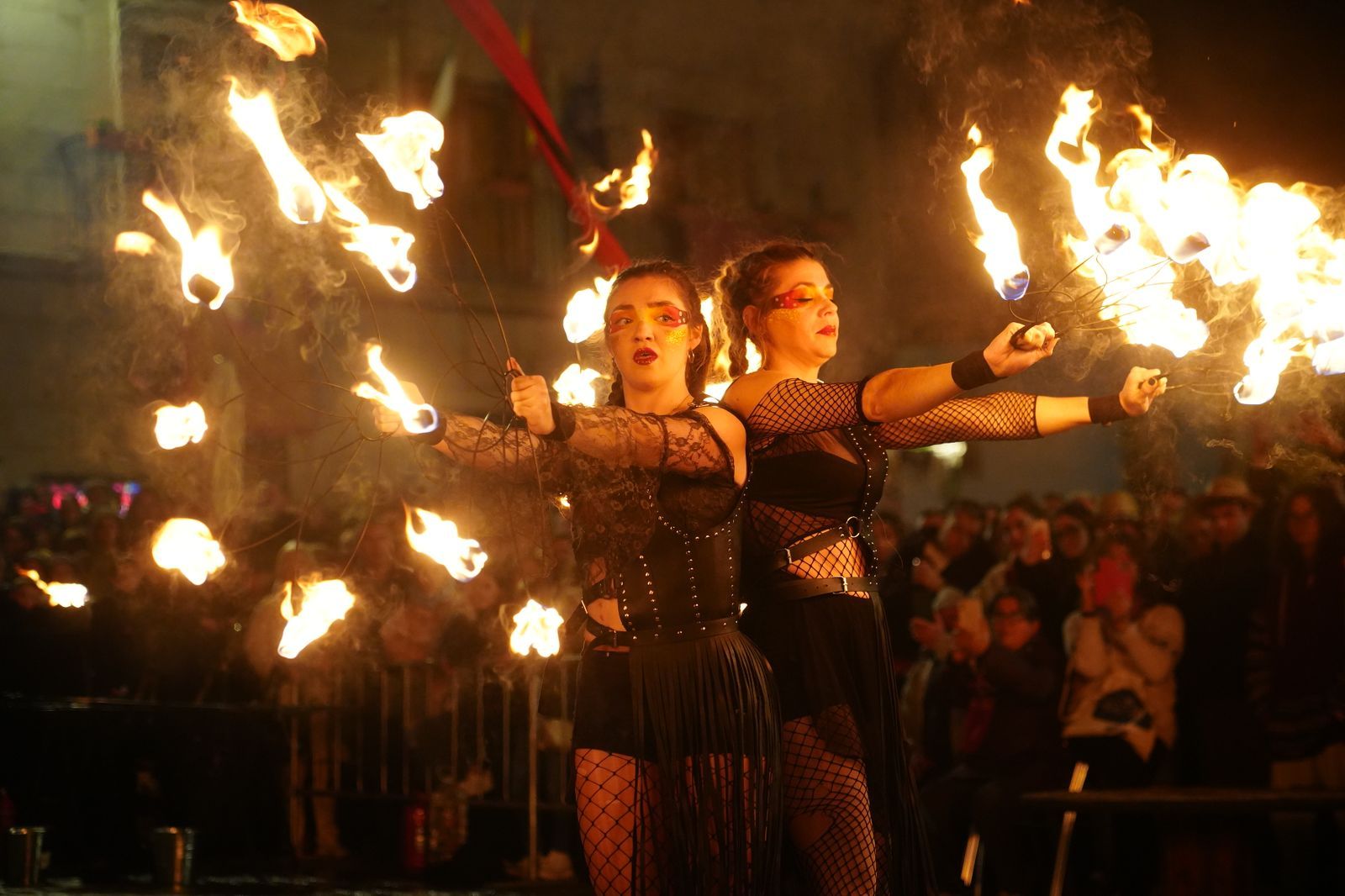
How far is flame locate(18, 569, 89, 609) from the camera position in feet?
26.5

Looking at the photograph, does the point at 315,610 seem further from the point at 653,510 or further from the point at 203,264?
the point at 653,510

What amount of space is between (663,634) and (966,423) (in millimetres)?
1034

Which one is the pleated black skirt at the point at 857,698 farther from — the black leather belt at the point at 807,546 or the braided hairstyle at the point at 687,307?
the braided hairstyle at the point at 687,307

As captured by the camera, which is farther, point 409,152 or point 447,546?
point 447,546

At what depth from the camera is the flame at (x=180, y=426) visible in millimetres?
3945

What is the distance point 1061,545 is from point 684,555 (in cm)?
422

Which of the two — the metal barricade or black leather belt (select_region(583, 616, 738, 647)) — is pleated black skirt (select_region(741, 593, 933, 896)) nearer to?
black leather belt (select_region(583, 616, 738, 647))

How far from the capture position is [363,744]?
813 centimetres

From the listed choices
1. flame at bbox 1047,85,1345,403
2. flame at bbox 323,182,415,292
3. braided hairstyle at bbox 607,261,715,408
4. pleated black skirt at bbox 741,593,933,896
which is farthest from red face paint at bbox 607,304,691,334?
flame at bbox 1047,85,1345,403

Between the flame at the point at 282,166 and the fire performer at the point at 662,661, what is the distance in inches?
22.6

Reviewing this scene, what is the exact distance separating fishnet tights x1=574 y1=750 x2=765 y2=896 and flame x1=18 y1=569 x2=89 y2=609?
5437mm

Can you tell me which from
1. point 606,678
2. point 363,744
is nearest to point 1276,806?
point 606,678

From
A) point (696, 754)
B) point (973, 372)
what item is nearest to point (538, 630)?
point (696, 754)

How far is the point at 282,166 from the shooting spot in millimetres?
3682
